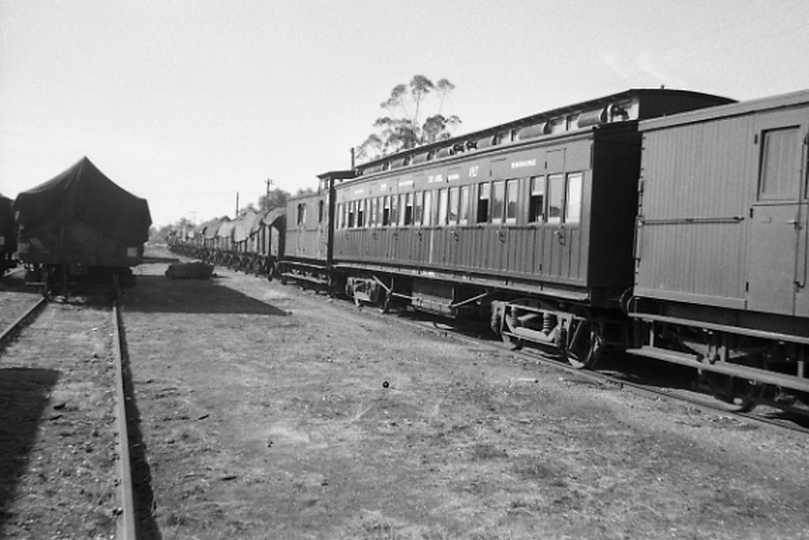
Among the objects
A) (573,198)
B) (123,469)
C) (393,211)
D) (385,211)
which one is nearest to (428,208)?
(393,211)

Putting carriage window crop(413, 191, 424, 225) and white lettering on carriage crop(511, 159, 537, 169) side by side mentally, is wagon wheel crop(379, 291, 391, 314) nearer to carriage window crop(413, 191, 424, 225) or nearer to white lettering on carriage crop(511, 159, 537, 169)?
carriage window crop(413, 191, 424, 225)

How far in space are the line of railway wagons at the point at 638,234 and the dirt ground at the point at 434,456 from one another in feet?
2.72

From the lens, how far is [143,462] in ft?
16.5

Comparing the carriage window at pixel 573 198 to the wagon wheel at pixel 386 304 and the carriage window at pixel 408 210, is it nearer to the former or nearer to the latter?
the carriage window at pixel 408 210

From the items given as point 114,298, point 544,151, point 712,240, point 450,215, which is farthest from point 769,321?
point 114,298

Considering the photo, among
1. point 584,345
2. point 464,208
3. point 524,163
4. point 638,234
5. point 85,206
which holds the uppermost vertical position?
point 524,163

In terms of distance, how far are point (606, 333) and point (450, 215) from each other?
4.45 metres

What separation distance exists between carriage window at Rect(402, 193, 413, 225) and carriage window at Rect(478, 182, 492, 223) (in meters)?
3.18

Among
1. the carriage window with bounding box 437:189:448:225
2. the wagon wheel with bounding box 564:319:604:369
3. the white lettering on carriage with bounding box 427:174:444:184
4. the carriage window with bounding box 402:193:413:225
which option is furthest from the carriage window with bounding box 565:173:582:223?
the carriage window with bounding box 402:193:413:225

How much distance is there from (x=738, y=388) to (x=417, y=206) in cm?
843

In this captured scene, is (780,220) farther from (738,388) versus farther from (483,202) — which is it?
(483,202)

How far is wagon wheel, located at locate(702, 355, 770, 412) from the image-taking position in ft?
22.8

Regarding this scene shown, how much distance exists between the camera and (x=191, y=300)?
1808cm

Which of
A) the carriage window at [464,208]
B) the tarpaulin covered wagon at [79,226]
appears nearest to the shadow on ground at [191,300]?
the tarpaulin covered wagon at [79,226]
